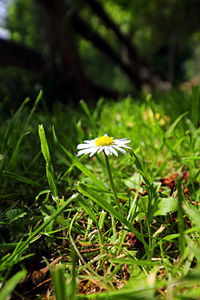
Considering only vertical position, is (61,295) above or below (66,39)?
below

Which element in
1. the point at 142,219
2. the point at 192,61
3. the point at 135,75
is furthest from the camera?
the point at 192,61

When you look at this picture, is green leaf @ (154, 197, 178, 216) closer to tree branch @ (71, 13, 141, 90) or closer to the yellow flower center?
the yellow flower center

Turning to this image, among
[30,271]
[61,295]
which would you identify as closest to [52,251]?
[30,271]

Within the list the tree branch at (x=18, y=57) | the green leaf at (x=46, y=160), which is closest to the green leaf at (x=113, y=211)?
the green leaf at (x=46, y=160)

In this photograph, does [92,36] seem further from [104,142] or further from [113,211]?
[113,211]

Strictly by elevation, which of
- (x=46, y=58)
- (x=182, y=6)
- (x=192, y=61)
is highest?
(x=182, y=6)

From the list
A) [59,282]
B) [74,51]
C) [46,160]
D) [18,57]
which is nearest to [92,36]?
[74,51]

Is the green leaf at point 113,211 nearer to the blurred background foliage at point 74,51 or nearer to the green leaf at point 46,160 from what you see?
the green leaf at point 46,160

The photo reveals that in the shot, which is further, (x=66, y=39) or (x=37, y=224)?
(x=66, y=39)

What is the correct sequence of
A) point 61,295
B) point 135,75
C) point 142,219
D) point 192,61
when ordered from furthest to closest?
1. point 192,61
2. point 135,75
3. point 142,219
4. point 61,295

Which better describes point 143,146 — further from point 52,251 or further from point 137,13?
point 137,13
